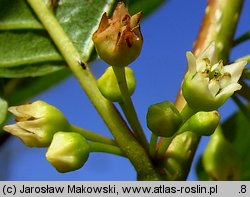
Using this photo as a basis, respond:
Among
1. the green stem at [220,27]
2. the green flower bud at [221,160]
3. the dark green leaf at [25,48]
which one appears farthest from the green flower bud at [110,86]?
the green flower bud at [221,160]

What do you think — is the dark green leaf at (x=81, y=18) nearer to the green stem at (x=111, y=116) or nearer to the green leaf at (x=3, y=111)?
the green stem at (x=111, y=116)

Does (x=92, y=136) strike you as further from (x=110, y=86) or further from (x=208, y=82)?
(x=208, y=82)

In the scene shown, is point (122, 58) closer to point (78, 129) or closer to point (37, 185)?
point (78, 129)

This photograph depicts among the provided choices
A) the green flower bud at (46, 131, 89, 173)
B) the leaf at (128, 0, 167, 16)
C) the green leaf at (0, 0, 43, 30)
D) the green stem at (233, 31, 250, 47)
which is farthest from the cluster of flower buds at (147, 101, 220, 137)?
the leaf at (128, 0, 167, 16)

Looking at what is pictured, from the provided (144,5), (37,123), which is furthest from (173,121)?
(144,5)

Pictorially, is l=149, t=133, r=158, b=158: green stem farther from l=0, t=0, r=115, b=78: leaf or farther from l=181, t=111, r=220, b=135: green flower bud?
l=0, t=0, r=115, b=78: leaf
